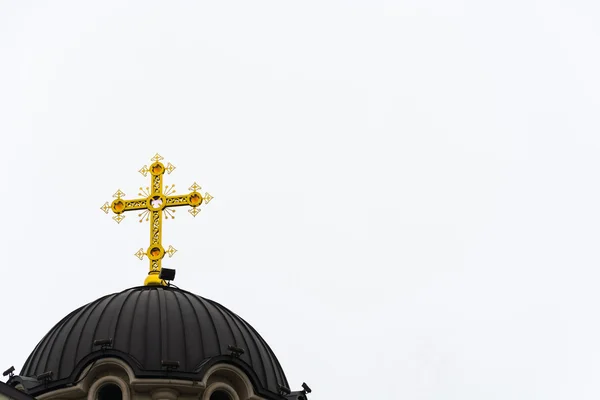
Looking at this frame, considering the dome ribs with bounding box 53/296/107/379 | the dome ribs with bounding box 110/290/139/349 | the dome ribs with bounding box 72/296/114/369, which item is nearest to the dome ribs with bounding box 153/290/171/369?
the dome ribs with bounding box 110/290/139/349

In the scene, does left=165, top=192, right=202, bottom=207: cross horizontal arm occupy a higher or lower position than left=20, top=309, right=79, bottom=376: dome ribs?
higher

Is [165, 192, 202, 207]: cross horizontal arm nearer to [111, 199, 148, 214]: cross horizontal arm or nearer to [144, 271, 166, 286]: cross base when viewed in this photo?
[111, 199, 148, 214]: cross horizontal arm

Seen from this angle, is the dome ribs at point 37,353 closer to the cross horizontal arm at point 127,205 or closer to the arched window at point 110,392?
the arched window at point 110,392

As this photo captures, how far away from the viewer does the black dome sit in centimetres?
4175

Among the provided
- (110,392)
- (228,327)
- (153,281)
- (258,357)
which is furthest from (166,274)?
(110,392)

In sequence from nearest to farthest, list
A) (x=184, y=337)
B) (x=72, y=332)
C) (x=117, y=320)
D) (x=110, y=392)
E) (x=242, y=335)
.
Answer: (x=110, y=392), (x=184, y=337), (x=117, y=320), (x=72, y=332), (x=242, y=335)

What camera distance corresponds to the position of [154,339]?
1668 inches

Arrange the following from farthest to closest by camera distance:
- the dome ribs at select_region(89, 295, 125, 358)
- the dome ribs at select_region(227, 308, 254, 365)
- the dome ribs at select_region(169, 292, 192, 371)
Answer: the dome ribs at select_region(227, 308, 254, 365), the dome ribs at select_region(89, 295, 125, 358), the dome ribs at select_region(169, 292, 192, 371)

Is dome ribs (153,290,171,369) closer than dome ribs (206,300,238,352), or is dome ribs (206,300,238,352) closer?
dome ribs (153,290,171,369)

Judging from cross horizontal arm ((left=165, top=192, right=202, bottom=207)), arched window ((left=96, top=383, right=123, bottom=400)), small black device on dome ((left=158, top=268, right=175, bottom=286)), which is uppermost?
cross horizontal arm ((left=165, top=192, right=202, bottom=207))

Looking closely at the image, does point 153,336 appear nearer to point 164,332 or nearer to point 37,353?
point 164,332

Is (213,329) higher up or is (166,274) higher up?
(166,274)

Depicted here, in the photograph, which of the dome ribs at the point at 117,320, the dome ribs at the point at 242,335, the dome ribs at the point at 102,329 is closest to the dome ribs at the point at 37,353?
the dome ribs at the point at 102,329

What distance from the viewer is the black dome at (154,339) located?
41750mm
